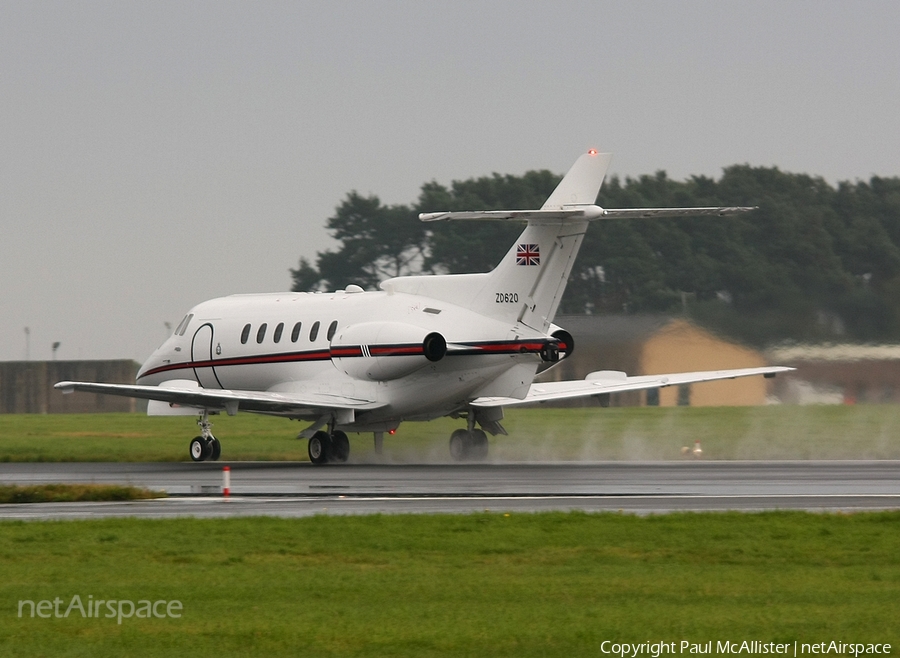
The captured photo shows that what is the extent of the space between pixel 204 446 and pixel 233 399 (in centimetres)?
279

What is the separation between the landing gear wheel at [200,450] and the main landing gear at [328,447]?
279 centimetres

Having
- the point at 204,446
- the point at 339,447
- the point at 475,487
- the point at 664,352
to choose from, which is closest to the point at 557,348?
the point at 339,447

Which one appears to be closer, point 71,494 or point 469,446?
point 71,494

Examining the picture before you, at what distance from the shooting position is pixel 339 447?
3638cm

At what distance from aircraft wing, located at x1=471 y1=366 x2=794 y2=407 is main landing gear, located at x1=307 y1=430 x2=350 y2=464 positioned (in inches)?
133

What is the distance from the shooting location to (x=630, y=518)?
19406 millimetres

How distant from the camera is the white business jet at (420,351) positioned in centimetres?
3384

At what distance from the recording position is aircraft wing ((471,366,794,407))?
36.0m

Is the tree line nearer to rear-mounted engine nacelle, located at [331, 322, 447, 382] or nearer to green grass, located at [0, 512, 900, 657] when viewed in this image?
rear-mounted engine nacelle, located at [331, 322, 447, 382]

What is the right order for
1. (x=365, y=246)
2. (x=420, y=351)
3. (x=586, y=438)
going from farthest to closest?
(x=365, y=246) → (x=586, y=438) → (x=420, y=351)

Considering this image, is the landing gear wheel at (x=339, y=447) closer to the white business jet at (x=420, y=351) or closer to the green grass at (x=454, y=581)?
the white business jet at (x=420, y=351)

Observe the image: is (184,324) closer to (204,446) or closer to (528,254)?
(204,446)

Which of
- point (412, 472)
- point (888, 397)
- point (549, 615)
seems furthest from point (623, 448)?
point (549, 615)

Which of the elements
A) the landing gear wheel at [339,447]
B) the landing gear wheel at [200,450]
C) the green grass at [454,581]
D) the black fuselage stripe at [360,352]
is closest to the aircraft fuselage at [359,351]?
the black fuselage stripe at [360,352]
